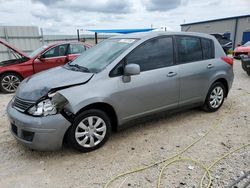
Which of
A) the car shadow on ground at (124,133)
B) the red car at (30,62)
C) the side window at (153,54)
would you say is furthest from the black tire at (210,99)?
the red car at (30,62)

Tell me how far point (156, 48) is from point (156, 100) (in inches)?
33.2

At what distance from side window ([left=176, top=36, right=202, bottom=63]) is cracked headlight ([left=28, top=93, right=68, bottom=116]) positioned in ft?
7.02

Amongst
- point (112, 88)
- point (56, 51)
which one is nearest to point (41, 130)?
point (112, 88)

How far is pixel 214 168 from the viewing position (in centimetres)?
276

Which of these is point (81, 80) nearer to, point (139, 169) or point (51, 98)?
point (51, 98)

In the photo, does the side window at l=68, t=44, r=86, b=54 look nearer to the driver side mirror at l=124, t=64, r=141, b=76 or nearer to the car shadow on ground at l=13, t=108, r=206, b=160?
the car shadow on ground at l=13, t=108, r=206, b=160

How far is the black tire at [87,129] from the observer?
9.66 ft

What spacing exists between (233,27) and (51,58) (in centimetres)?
2351

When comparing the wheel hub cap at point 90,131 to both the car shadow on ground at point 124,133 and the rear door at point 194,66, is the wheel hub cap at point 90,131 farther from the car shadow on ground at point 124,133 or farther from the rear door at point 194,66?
the rear door at point 194,66

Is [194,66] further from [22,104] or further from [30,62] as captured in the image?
[30,62]

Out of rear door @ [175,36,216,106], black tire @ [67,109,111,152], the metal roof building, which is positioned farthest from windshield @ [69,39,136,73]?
the metal roof building

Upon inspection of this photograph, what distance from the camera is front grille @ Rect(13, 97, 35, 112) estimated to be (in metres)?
2.88

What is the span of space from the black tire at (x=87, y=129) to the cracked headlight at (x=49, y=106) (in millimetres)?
273

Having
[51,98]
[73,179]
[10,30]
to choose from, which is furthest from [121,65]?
[10,30]
